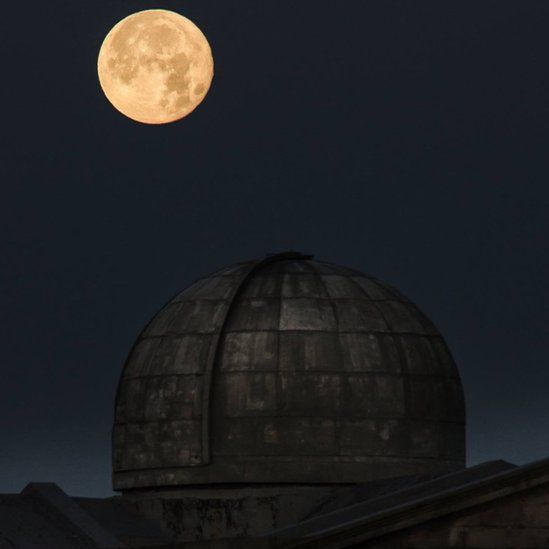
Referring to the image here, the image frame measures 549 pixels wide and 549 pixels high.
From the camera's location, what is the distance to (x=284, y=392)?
57500 mm

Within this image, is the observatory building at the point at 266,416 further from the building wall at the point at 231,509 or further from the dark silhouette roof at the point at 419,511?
the dark silhouette roof at the point at 419,511

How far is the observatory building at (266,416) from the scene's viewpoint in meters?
57.5

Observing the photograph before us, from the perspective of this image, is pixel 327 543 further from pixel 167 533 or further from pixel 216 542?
pixel 167 533

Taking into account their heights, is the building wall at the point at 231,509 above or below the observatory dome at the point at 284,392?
below

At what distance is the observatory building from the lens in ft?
189

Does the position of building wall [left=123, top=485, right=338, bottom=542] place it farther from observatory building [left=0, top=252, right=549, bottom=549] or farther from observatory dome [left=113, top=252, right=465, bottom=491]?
Answer: observatory dome [left=113, top=252, right=465, bottom=491]

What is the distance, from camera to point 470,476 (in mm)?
45875

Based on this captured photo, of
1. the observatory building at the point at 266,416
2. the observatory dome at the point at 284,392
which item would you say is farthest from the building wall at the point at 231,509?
the observatory dome at the point at 284,392

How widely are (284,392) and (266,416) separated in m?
0.70

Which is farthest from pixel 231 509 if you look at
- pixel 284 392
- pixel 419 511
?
pixel 419 511

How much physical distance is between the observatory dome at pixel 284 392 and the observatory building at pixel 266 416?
0.11 ft

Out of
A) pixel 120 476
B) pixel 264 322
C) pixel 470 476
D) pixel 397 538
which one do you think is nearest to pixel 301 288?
pixel 264 322

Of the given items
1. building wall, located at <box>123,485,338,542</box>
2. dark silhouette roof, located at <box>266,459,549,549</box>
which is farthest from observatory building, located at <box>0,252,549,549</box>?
dark silhouette roof, located at <box>266,459,549,549</box>

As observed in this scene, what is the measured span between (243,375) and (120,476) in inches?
180
